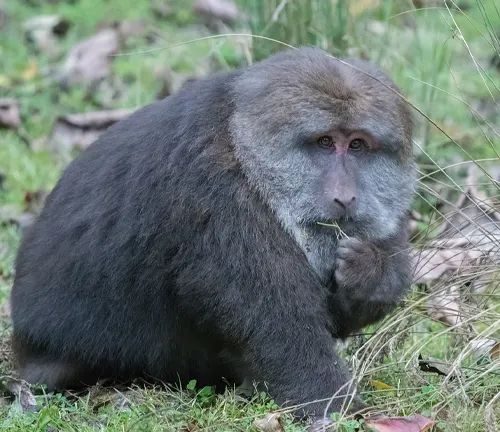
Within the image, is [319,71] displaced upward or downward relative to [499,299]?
upward

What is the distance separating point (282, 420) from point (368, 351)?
2.64 feet

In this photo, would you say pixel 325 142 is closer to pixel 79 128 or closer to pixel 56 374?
pixel 56 374

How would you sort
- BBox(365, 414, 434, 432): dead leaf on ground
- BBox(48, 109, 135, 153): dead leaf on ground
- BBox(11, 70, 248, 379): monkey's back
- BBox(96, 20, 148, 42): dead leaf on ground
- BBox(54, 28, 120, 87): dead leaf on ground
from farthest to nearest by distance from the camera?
BBox(96, 20, 148, 42): dead leaf on ground, BBox(54, 28, 120, 87): dead leaf on ground, BBox(48, 109, 135, 153): dead leaf on ground, BBox(11, 70, 248, 379): monkey's back, BBox(365, 414, 434, 432): dead leaf on ground

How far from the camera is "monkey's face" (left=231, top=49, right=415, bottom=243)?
5.02 meters

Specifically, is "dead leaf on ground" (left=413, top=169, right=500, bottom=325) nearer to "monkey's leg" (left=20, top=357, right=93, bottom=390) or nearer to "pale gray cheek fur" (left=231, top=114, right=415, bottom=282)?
"pale gray cheek fur" (left=231, top=114, right=415, bottom=282)

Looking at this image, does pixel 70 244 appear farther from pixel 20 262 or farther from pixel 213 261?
pixel 213 261

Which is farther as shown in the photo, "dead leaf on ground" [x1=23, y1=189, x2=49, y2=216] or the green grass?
"dead leaf on ground" [x1=23, y1=189, x2=49, y2=216]

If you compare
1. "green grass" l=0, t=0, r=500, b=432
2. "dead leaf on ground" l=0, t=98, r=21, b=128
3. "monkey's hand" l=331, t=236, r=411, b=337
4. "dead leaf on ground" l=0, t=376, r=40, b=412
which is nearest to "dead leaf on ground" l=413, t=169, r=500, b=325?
"green grass" l=0, t=0, r=500, b=432

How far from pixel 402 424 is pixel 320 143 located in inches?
55.2

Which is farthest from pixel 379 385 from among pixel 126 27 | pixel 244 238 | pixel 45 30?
pixel 45 30

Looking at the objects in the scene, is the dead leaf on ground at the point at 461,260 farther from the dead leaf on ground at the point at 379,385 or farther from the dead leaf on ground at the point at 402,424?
the dead leaf on ground at the point at 402,424

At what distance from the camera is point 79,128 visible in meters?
9.26

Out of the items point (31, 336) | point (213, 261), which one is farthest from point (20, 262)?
point (213, 261)

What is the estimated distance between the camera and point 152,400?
5.15 m
